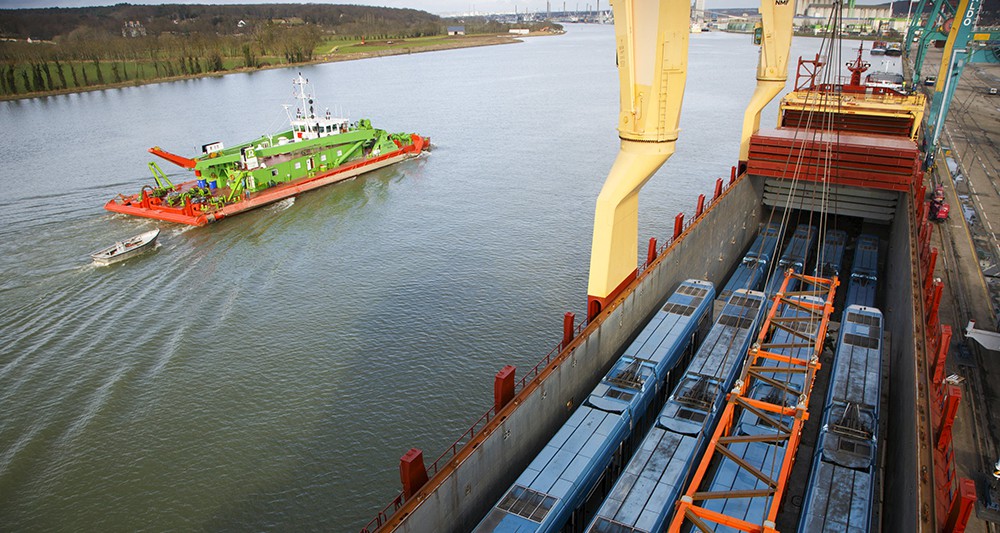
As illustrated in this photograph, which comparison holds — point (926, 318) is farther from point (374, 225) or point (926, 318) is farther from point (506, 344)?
point (374, 225)

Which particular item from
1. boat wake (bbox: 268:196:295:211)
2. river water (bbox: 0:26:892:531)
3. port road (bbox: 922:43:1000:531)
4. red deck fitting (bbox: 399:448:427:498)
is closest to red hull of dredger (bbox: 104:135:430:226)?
boat wake (bbox: 268:196:295:211)

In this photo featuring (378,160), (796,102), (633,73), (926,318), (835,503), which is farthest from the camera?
(378,160)

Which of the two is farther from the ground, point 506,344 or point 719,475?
point 719,475

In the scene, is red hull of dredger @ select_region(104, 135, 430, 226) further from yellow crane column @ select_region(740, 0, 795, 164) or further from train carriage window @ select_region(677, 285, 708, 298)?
yellow crane column @ select_region(740, 0, 795, 164)

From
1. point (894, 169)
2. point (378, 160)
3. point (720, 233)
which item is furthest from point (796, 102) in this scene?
point (378, 160)

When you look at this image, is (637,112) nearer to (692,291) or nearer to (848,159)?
(692,291)

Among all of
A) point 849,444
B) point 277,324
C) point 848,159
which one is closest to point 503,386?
point 849,444

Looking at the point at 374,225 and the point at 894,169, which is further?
the point at 374,225
